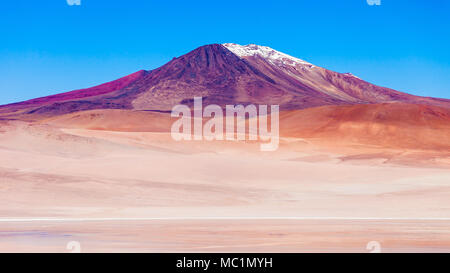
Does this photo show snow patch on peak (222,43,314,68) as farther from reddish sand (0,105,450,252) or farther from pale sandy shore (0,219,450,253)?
pale sandy shore (0,219,450,253)

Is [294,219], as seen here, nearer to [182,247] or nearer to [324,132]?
[182,247]

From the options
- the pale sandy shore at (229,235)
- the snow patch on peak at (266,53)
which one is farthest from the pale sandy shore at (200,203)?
the snow patch on peak at (266,53)

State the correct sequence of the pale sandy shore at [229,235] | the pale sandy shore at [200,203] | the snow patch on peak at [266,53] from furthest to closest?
the snow patch on peak at [266,53] < the pale sandy shore at [200,203] < the pale sandy shore at [229,235]

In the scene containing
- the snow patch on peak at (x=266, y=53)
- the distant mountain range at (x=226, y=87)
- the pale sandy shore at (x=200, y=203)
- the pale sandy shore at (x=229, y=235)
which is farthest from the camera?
the snow patch on peak at (x=266, y=53)

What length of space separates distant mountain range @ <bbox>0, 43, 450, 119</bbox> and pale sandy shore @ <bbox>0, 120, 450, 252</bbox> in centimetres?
6546

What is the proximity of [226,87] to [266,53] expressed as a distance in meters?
36.9

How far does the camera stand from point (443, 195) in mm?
14781

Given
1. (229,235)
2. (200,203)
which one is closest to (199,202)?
(200,203)

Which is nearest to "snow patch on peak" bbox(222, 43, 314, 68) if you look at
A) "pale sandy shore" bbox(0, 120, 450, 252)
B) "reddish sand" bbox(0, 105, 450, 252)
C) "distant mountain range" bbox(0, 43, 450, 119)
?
"distant mountain range" bbox(0, 43, 450, 119)

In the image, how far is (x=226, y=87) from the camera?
10300 centimetres

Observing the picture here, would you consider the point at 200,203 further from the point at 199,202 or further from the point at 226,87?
the point at 226,87

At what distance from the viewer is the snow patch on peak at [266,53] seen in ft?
432

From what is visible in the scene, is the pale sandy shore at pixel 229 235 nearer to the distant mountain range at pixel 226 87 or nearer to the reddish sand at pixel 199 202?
the reddish sand at pixel 199 202
